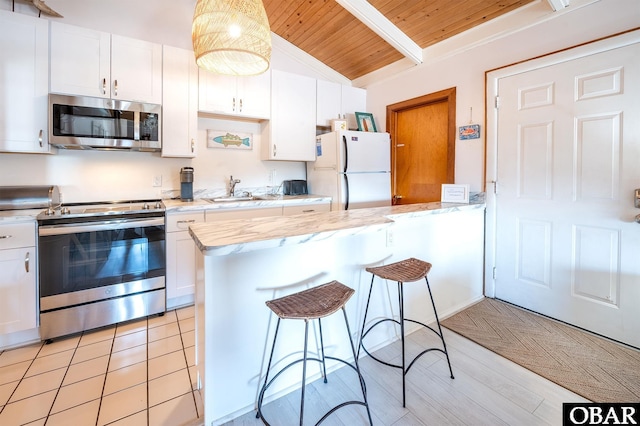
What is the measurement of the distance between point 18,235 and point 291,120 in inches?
100

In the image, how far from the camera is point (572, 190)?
2.29 metres

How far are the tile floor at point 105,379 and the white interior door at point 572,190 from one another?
8.94 feet

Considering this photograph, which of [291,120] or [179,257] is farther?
[291,120]

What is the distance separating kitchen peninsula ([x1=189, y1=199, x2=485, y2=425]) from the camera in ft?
4.46

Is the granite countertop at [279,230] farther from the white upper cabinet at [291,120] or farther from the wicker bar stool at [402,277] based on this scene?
the white upper cabinet at [291,120]

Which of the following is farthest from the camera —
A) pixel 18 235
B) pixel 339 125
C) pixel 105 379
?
pixel 339 125

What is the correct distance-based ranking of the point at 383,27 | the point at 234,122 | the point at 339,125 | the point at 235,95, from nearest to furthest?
the point at 383,27, the point at 235,95, the point at 234,122, the point at 339,125

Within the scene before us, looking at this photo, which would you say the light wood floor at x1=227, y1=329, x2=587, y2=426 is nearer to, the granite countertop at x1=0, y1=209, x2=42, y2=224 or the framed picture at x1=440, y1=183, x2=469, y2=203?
the framed picture at x1=440, y1=183, x2=469, y2=203

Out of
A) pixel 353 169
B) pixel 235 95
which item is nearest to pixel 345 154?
pixel 353 169

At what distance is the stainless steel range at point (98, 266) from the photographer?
211 centimetres

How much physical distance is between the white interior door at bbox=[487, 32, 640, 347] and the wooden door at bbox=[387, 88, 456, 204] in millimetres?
499

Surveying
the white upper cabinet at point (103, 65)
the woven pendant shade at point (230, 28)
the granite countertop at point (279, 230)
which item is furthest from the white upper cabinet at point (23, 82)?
the granite countertop at point (279, 230)

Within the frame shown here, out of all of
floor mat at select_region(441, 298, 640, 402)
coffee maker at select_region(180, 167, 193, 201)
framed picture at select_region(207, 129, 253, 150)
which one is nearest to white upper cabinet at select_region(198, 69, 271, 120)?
framed picture at select_region(207, 129, 253, 150)

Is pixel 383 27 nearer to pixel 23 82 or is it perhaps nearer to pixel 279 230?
pixel 279 230
